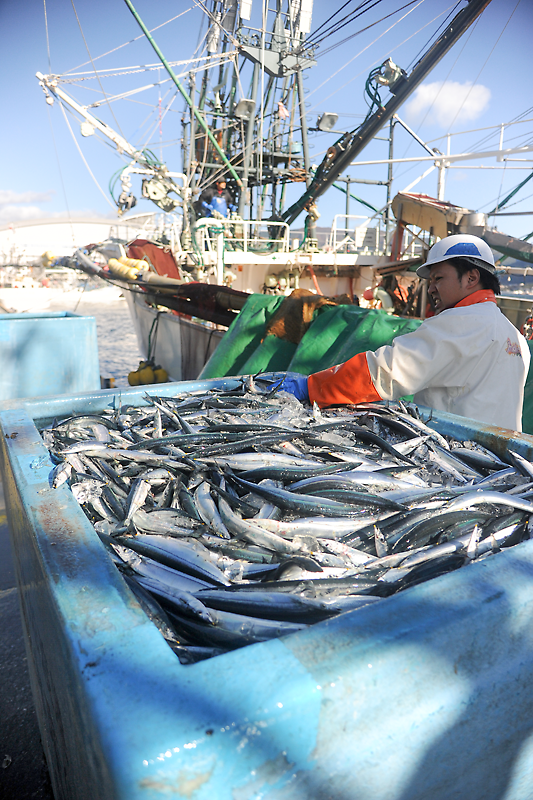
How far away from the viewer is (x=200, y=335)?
8.79 meters

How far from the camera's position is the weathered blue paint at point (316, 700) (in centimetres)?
75

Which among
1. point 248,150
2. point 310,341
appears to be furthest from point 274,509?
point 248,150

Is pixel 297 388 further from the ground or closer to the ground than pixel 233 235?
closer to the ground

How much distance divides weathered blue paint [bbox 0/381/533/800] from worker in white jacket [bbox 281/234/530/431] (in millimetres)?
1772

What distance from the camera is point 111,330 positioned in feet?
72.7

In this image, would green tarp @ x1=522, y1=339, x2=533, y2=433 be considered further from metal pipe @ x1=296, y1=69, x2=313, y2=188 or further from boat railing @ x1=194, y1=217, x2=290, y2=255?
metal pipe @ x1=296, y1=69, x2=313, y2=188

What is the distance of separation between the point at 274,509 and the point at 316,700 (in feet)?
3.47

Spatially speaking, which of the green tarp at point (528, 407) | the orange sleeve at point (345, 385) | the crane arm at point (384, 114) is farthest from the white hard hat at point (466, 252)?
the crane arm at point (384, 114)

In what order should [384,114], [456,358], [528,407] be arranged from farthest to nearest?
[384,114] < [528,407] < [456,358]

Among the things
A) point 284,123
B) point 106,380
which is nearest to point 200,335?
point 106,380

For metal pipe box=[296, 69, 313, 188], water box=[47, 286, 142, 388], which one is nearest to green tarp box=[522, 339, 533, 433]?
water box=[47, 286, 142, 388]

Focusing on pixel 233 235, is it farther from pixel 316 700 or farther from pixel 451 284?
pixel 316 700

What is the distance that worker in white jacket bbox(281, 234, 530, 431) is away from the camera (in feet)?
9.40

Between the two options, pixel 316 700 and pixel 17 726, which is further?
pixel 17 726
